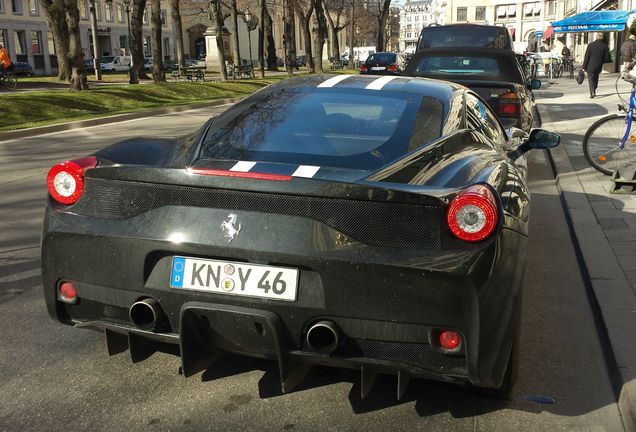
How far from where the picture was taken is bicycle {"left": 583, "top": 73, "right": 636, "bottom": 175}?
8281 mm

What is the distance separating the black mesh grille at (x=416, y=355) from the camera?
274 centimetres

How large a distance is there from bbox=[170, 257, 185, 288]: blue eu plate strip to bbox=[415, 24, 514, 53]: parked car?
11.7m

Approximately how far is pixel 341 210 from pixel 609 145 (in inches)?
273

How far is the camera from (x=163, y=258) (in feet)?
9.55

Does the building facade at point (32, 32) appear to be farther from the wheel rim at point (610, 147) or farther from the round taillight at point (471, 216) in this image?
the round taillight at point (471, 216)

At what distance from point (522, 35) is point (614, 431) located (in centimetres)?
11898

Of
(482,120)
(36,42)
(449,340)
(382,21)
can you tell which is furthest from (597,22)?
(36,42)

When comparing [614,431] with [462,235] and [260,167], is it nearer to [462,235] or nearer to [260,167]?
[462,235]

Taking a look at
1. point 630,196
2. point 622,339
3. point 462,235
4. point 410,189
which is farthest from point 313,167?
point 630,196

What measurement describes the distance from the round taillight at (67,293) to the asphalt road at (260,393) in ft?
1.59

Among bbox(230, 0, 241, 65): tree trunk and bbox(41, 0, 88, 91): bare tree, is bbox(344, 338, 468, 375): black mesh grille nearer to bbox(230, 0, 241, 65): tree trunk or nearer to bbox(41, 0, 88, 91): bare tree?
bbox(41, 0, 88, 91): bare tree

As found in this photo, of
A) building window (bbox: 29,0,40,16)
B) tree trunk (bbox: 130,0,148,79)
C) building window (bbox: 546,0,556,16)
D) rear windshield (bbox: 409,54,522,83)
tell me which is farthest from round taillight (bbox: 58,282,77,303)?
building window (bbox: 546,0,556,16)

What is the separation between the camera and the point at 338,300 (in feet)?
8.96

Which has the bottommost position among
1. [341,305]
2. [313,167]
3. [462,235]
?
[341,305]
